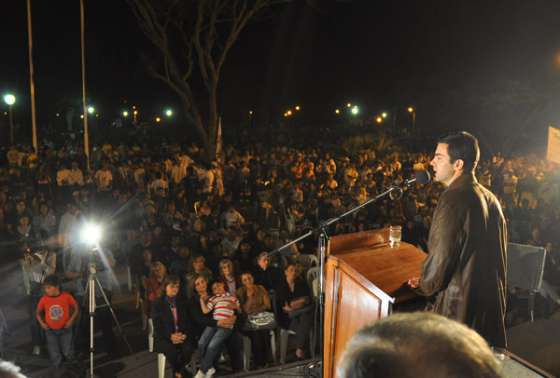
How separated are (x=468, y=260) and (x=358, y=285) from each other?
69 centimetres

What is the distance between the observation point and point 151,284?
6.55 m

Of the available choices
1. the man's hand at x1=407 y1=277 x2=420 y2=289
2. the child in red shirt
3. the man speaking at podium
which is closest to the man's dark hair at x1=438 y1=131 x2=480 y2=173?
the man speaking at podium

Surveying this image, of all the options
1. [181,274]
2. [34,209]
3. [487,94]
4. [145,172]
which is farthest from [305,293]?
[487,94]

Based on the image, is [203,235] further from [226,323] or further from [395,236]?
[395,236]

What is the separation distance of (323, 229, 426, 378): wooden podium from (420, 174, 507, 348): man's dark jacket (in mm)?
250

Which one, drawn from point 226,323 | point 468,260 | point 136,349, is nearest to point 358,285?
point 468,260

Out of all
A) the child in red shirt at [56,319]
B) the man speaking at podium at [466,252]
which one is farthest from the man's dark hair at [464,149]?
the child in red shirt at [56,319]

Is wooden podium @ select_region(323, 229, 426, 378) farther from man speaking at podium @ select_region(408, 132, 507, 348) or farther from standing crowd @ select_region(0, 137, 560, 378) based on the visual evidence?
standing crowd @ select_region(0, 137, 560, 378)

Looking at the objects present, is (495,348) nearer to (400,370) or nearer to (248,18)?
(400,370)

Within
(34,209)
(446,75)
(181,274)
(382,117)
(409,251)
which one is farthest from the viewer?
(382,117)

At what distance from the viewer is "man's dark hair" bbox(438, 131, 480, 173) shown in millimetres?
2848

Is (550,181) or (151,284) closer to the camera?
(151,284)

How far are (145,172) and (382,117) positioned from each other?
35744mm

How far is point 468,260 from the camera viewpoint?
107 inches
